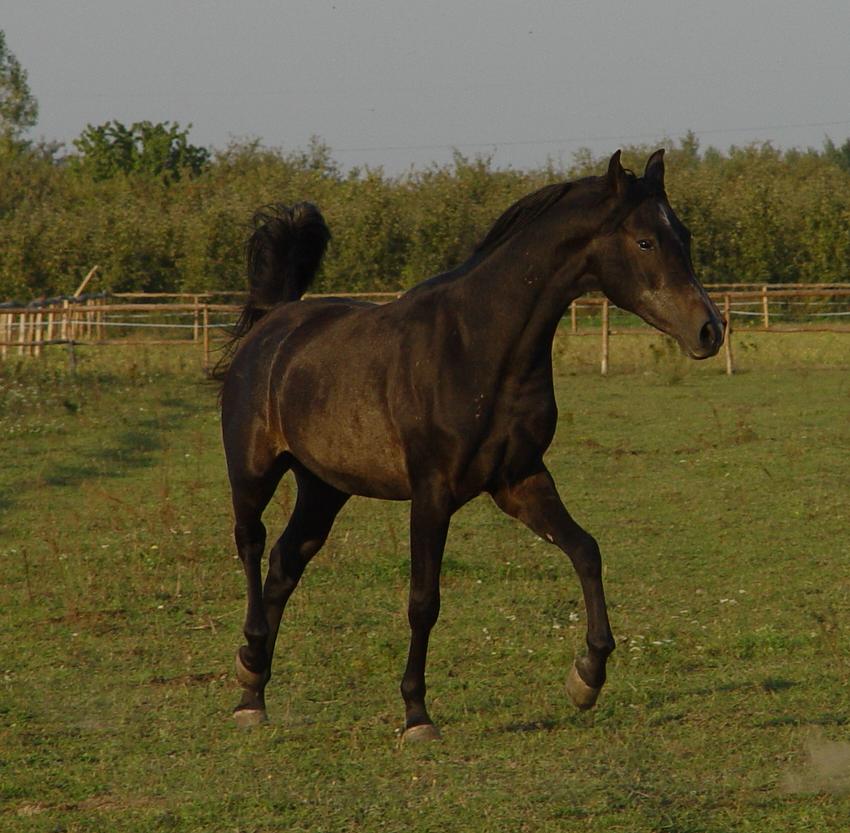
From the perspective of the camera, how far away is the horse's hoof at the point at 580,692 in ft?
19.4

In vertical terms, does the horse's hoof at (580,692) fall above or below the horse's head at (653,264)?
below

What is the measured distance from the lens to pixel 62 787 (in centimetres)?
545

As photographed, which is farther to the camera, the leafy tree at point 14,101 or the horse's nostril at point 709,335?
the leafy tree at point 14,101

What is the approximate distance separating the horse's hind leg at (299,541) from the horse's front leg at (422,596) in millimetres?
1118

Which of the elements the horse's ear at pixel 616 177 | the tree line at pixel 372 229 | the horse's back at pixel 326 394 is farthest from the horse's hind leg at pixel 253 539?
the tree line at pixel 372 229

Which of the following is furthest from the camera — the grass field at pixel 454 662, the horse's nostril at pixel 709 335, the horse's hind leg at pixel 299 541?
the horse's hind leg at pixel 299 541

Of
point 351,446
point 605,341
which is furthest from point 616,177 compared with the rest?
point 605,341

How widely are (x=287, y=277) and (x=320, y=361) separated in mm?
1446

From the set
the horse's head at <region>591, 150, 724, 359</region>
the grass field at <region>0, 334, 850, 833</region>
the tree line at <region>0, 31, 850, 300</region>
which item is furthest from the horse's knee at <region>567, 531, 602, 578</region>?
the tree line at <region>0, 31, 850, 300</region>

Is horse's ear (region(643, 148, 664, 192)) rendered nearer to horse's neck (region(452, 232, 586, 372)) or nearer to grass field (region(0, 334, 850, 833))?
horse's neck (region(452, 232, 586, 372))

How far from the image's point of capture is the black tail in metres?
7.95

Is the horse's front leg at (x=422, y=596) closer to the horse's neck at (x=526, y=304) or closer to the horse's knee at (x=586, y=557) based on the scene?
the horse's knee at (x=586, y=557)

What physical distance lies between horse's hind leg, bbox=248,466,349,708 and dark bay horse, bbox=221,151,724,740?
0.27 meters

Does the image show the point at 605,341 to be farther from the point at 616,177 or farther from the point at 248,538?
the point at 616,177
